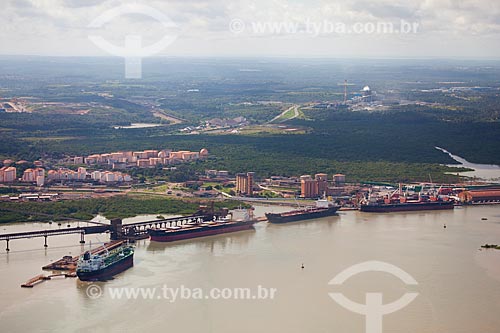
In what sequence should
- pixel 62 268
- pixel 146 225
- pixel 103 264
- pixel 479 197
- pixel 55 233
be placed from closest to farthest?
pixel 103 264 → pixel 62 268 → pixel 55 233 → pixel 146 225 → pixel 479 197

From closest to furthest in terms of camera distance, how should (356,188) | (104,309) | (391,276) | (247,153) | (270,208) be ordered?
1. (104,309)
2. (391,276)
3. (270,208)
4. (356,188)
5. (247,153)

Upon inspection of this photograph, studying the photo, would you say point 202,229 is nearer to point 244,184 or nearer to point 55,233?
point 55,233

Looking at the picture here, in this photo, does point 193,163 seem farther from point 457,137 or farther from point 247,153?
point 457,137

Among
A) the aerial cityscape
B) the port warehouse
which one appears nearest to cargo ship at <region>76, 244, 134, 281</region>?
the aerial cityscape

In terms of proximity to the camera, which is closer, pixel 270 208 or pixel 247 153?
pixel 270 208

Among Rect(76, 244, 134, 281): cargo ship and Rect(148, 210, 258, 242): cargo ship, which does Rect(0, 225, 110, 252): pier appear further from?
Rect(76, 244, 134, 281): cargo ship

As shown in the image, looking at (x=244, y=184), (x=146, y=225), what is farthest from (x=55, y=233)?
(x=244, y=184)

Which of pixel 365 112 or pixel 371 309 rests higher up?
pixel 365 112

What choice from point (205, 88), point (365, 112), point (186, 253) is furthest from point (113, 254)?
point (205, 88)
